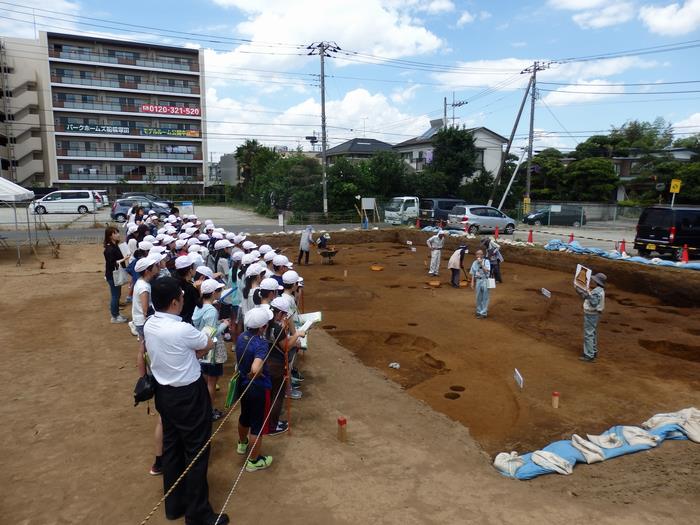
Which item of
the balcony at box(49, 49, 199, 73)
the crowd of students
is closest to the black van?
the crowd of students

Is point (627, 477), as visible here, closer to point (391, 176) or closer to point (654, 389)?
point (654, 389)

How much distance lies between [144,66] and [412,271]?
49.6 metres

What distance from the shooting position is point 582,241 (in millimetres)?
24297

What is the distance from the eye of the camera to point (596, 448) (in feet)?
16.7

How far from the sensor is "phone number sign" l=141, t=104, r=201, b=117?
177 feet

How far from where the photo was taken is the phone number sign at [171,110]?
5395cm

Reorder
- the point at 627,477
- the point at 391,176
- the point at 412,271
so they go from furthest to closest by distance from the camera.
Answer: the point at 391,176 → the point at 412,271 → the point at 627,477

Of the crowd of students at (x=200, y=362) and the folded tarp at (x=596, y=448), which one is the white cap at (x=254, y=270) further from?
the folded tarp at (x=596, y=448)

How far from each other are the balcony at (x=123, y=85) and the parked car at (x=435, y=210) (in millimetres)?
38333

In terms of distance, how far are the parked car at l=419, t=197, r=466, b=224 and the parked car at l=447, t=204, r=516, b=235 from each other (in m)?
1.53

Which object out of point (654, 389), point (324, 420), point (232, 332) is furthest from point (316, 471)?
point (654, 389)

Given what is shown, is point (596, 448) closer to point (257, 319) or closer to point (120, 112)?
point (257, 319)

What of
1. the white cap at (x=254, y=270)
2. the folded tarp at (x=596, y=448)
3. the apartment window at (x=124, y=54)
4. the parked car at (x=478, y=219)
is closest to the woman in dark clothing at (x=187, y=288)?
the white cap at (x=254, y=270)

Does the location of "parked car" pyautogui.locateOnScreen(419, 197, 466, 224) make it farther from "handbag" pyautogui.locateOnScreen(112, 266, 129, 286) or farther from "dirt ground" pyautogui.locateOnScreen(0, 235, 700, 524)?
"handbag" pyautogui.locateOnScreen(112, 266, 129, 286)
